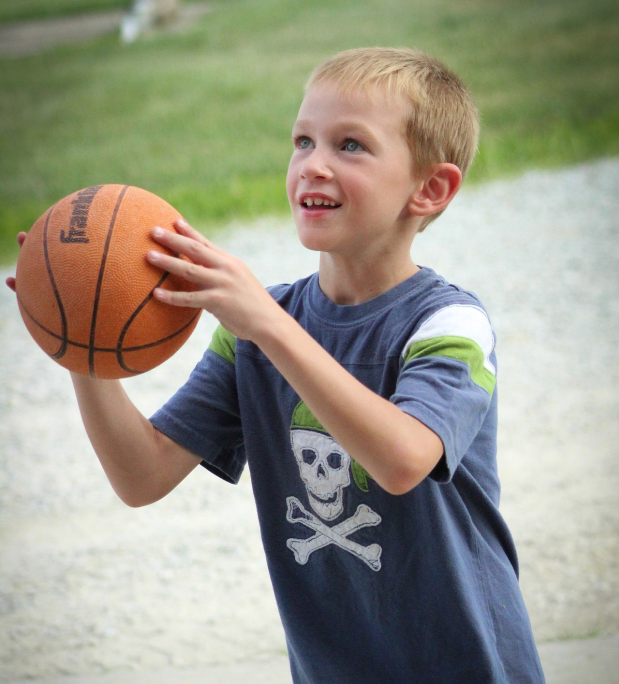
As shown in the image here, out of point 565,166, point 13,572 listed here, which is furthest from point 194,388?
point 565,166

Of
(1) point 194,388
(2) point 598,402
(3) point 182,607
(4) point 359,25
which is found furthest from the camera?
(4) point 359,25

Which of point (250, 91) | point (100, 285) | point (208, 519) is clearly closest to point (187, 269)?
point (100, 285)

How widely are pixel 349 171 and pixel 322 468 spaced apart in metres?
0.56

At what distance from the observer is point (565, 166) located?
34.1 feet

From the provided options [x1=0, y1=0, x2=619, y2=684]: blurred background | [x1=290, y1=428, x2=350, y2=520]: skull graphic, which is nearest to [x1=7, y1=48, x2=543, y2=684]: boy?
[x1=290, y1=428, x2=350, y2=520]: skull graphic

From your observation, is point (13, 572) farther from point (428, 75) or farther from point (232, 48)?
point (232, 48)

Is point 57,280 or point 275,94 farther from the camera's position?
point 275,94

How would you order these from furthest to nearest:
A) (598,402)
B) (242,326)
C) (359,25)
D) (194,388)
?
(359,25) < (598,402) < (194,388) < (242,326)

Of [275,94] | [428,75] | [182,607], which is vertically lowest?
[182,607]

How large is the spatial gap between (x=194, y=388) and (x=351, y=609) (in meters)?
0.55

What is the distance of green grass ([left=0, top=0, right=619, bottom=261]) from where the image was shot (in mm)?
11289

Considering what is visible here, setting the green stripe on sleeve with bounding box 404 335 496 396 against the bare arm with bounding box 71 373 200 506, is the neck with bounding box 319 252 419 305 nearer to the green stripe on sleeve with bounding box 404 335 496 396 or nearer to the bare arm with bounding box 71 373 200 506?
the green stripe on sleeve with bounding box 404 335 496 396

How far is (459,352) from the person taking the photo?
1429 mm

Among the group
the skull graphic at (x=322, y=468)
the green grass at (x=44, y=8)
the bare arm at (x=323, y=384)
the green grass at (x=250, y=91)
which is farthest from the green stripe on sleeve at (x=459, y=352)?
the green grass at (x=44, y=8)
